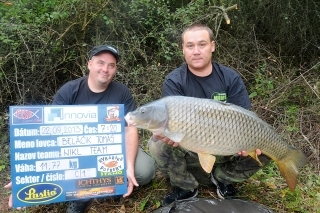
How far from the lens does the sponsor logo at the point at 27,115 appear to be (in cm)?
176

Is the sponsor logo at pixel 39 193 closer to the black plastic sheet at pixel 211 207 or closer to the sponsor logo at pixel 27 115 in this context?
the sponsor logo at pixel 27 115

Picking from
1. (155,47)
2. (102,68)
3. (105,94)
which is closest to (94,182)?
(105,94)

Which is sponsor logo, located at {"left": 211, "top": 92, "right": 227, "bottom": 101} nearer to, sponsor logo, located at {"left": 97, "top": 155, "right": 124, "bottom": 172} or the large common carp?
the large common carp

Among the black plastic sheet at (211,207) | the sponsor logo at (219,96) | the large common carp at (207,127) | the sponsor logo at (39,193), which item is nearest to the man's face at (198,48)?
the sponsor logo at (219,96)

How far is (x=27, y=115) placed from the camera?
1777mm

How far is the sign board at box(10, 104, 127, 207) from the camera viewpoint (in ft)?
5.79

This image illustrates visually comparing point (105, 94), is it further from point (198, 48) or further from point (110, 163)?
point (198, 48)

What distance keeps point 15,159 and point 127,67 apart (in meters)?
1.97

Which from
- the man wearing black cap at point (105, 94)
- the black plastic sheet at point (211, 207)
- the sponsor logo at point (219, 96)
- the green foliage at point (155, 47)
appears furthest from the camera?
the green foliage at point (155, 47)

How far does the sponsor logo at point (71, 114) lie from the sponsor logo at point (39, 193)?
13.6 inches

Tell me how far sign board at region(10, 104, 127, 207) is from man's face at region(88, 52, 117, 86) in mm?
312

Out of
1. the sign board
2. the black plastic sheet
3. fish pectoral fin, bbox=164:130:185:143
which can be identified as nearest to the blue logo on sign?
the sign board

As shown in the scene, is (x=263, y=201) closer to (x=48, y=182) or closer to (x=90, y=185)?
(x=90, y=185)

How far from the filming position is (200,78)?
6.91 ft
